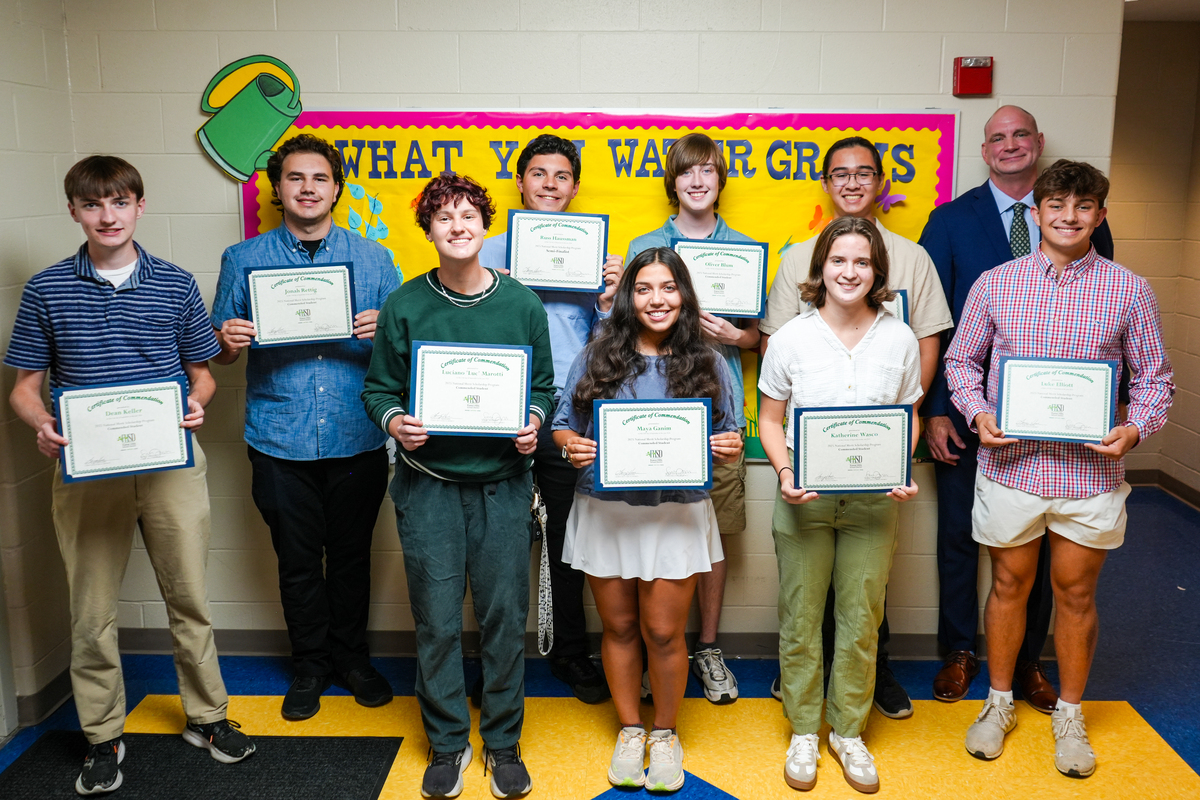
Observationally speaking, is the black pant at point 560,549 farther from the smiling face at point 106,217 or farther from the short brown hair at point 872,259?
the smiling face at point 106,217

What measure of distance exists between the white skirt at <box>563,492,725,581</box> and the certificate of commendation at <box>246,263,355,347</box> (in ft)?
3.21

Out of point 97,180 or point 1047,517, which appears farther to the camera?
point 1047,517

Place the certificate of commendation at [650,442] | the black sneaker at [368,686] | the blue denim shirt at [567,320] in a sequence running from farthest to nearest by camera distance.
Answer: the black sneaker at [368,686]
the blue denim shirt at [567,320]
the certificate of commendation at [650,442]

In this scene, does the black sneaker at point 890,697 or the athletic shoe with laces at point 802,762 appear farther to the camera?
the black sneaker at point 890,697

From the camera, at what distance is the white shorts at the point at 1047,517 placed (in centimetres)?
248

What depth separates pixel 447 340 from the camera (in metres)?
2.30

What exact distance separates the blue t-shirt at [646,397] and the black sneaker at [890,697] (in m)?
1.08

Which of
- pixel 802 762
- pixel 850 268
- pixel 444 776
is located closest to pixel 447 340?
pixel 850 268

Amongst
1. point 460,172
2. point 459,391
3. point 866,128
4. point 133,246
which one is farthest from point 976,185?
point 133,246

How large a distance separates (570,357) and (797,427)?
0.83 m

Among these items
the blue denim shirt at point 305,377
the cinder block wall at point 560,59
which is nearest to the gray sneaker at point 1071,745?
the cinder block wall at point 560,59

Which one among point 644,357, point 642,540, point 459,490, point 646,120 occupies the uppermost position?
point 646,120

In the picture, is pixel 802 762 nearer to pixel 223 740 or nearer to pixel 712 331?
pixel 712 331

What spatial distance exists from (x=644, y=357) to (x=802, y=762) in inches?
48.3
